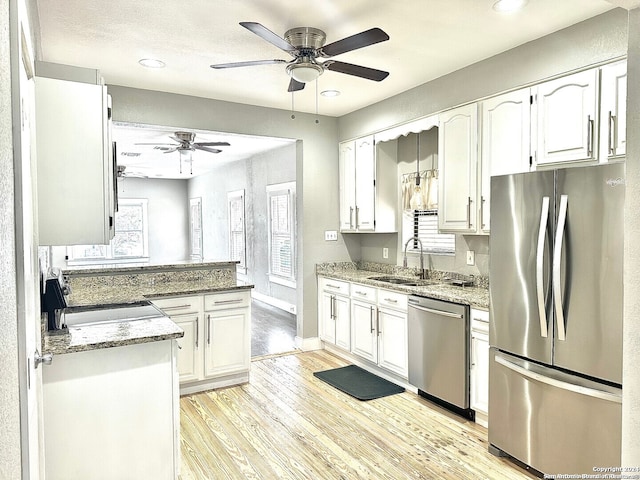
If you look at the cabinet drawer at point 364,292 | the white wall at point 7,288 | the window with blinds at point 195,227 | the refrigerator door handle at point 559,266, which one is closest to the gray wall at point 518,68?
the refrigerator door handle at point 559,266

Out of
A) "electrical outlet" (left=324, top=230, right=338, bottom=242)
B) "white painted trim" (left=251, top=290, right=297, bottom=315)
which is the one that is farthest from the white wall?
"white painted trim" (left=251, top=290, right=297, bottom=315)

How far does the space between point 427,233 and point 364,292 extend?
86cm

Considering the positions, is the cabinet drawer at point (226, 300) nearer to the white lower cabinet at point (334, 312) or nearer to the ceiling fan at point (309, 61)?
the white lower cabinet at point (334, 312)

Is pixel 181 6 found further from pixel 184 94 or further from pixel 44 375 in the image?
pixel 44 375

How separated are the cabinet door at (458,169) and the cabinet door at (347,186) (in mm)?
1282

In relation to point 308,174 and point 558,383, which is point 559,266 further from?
point 308,174

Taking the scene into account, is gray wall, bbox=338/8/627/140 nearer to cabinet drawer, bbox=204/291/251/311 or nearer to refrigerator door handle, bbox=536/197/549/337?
refrigerator door handle, bbox=536/197/549/337

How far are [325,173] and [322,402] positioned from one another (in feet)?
8.37

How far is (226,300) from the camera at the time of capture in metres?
3.86

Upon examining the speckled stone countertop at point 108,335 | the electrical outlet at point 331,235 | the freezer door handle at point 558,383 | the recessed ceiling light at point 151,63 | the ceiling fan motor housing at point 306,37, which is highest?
the recessed ceiling light at point 151,63

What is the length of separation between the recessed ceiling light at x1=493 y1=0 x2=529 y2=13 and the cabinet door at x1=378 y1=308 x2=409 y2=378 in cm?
232

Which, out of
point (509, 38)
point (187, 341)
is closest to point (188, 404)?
point (187, 341)

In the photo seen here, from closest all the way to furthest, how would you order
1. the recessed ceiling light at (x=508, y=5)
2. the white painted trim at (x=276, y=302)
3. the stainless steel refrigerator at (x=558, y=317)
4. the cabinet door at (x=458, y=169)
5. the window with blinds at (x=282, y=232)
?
the stainless steel refrigerator at (x=558, y=317)
the recessed ceiling light at (x=508, y=5)
the cabinet door at (x=458, y=169)
the window with blinds at (x=282, y=232)
the white painted trim at (x=276, y=302)

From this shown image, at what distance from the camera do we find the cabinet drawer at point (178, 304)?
359 cm
